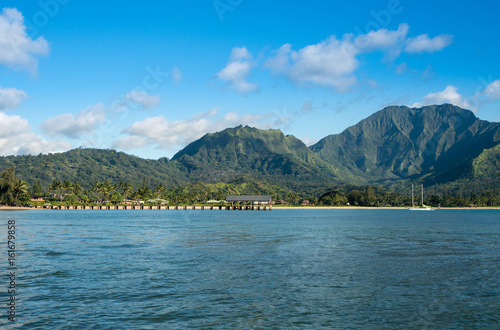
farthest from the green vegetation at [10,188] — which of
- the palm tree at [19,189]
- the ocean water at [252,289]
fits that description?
the ocean water at [252,289]

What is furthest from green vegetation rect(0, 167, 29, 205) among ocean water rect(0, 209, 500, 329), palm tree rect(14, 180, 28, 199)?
ocean water rect(0, 209, 500, 329)

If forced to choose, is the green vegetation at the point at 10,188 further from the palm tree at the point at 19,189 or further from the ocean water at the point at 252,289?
the ocean water at the point at 252,289

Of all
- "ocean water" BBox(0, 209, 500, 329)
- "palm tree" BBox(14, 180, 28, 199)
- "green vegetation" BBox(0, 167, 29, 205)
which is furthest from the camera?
"palm tree" BBox(14, 180, 28, 199)

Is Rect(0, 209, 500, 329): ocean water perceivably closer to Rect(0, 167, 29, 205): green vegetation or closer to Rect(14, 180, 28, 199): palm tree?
Rect(0, 167, 29, 205): green vegetation

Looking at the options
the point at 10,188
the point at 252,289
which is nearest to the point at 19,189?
the point at 10,188

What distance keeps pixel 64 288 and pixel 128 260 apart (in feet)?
33.3

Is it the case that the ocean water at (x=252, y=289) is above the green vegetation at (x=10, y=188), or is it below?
below

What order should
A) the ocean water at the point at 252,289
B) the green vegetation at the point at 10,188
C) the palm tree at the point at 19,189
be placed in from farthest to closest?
1. the palm tree at the point at 19,189
2. the green vegetation at the point at 10,188
3. the ocean water at the point at 252,289

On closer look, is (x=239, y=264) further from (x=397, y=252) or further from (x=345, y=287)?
(x=397, y=252)

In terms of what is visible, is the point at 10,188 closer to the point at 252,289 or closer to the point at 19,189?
the point at 19,189

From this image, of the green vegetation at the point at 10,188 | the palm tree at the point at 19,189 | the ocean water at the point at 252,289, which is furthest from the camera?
the palm tree at the point at 19,189

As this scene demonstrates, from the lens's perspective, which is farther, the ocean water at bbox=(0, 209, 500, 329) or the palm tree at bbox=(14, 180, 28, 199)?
the palm tree at bbox=(14, 180, 28, 199)

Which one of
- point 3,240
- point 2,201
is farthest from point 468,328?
point 2,201

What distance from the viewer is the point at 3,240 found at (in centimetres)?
4569
